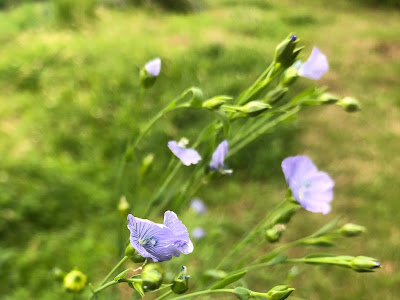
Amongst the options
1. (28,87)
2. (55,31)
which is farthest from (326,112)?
(55,31)

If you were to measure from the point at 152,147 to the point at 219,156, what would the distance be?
3.53 ft

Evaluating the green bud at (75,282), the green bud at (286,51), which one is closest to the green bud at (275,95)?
the green bud at (286,51)

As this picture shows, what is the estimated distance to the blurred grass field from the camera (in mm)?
1178

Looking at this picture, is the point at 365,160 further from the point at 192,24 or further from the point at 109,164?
the point at 192,24

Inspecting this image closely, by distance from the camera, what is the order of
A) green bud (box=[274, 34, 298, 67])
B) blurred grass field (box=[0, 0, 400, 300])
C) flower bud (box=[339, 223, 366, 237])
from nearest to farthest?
green bud (box=[274, 34, 298, 67]), flower bud (box=[339, 223, 366, 237]), blurred grass field (box=[0, 0, 400, 300])

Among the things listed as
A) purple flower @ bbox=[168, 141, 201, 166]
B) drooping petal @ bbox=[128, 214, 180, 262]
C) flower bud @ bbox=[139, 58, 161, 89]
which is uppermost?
flower bud @ bbox=[139, 58, 161, 89]

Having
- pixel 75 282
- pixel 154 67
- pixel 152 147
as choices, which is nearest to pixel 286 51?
pixel 154 67

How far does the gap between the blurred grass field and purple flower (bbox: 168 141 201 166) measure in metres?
0.13

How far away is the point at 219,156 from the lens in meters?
0.48

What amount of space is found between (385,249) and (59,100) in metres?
1.37

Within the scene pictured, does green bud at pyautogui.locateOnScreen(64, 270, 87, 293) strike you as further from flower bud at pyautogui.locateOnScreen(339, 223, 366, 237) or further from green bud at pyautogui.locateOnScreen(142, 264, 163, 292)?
flower bud at pyautogui.locateOnScreen(339, 223, 366, 237)

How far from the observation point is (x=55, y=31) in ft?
8.91

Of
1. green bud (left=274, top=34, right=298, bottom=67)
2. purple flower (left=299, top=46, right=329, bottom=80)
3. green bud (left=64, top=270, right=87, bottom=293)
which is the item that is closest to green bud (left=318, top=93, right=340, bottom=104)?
purple flower (left=299, top=46, right=329, bottom=80)

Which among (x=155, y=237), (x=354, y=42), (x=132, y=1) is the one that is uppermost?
(x=155, y=237)
